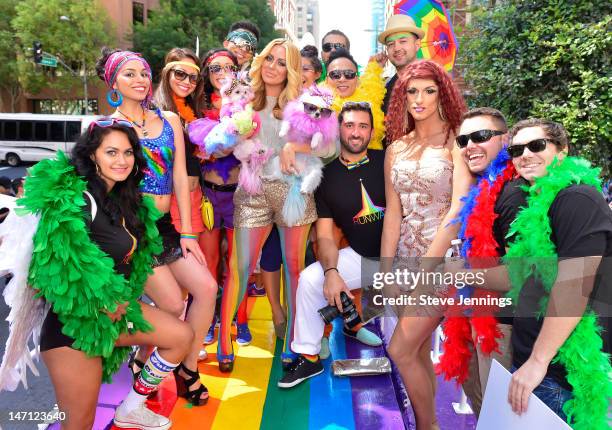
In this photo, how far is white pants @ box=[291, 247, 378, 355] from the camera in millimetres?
2754

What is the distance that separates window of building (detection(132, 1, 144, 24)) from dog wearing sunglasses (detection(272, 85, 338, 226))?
96.4 ft

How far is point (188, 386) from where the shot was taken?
2.56 metres

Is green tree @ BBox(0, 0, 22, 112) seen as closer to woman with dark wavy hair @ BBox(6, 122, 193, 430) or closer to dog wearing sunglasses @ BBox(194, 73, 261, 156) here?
dog wearing sunglasses @ BBox(194, 73, 261, 156)

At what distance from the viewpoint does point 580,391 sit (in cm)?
161

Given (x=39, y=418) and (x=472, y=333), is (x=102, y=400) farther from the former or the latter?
(x=472, y=333)

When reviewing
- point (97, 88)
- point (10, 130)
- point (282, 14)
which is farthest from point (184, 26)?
point (282, 14)

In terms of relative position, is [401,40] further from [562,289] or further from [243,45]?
[562,289]

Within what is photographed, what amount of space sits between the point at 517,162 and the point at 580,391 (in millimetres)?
836

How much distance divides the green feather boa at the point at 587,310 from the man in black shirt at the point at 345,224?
1.08 metres

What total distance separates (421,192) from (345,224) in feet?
1.85

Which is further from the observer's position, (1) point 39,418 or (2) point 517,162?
(1) point 39,418

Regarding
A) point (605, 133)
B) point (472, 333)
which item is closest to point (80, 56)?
point (605, 133)

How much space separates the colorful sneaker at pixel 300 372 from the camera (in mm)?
Answer: 2693

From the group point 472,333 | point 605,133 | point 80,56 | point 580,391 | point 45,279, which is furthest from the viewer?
point 80,56
